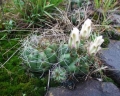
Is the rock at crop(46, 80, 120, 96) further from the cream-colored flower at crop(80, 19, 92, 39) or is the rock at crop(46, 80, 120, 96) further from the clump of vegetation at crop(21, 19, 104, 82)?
the cream-colored flower at crop(80, 19, 92, 39)

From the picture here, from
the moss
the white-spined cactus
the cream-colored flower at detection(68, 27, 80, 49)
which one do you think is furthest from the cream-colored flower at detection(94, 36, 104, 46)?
the moss

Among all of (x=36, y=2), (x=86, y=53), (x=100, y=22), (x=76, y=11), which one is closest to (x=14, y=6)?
(x=36, y=2)

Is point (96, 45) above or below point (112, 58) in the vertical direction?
above

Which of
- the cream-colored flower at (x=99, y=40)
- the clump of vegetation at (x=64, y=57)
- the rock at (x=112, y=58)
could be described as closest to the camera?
the cream-colored flower at (x=99, y=40)

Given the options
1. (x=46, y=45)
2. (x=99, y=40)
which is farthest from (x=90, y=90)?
(x=46, y=45)

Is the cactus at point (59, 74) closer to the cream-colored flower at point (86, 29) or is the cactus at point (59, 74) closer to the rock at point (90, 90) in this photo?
the rock at point (90, 90)

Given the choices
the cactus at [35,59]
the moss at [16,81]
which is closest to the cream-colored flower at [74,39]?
the cactus at [35,59]

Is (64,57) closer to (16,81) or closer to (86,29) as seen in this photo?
(86,29)

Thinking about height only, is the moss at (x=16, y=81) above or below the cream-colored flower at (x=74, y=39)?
below
